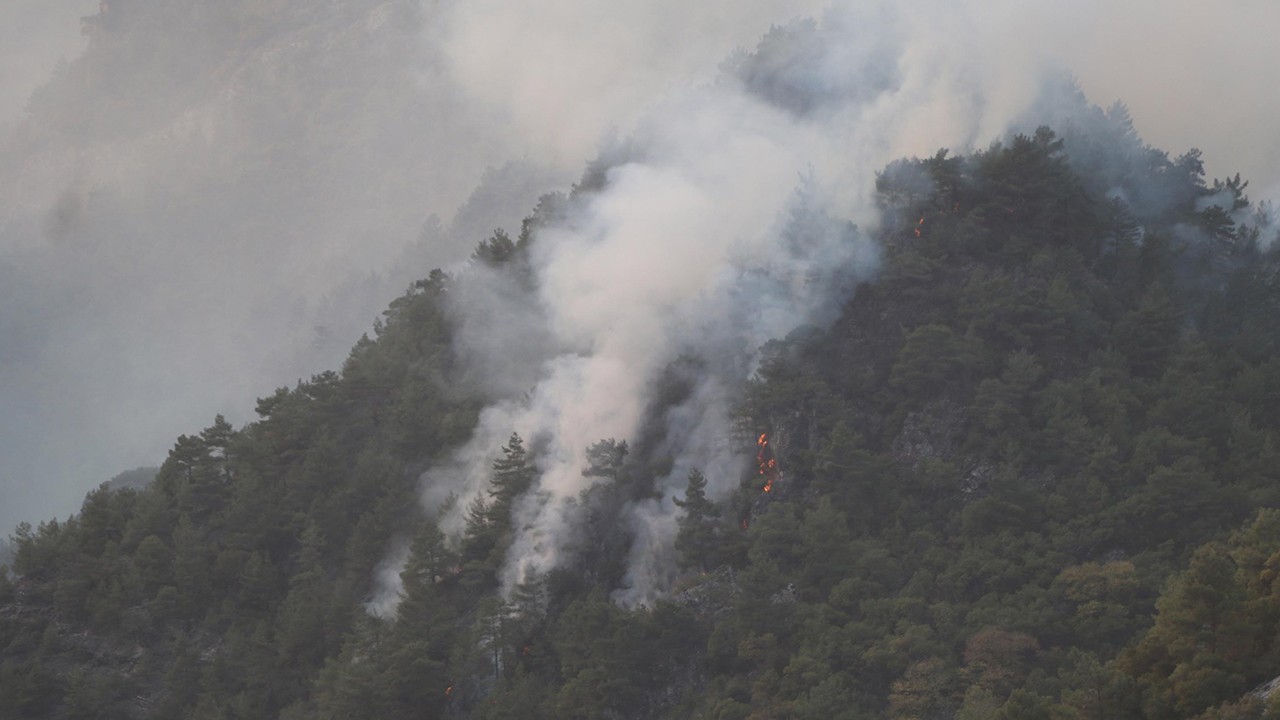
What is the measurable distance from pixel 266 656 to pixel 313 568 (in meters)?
5.63

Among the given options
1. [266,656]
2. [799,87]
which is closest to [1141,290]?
[799,87]

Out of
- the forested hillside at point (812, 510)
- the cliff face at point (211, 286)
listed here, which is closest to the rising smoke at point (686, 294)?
the forested hillside at point (812, 510)

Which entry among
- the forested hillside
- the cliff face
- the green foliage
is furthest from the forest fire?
the cliff face

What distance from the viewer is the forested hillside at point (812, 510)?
67.3m

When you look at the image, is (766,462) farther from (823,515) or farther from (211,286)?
(211,286)

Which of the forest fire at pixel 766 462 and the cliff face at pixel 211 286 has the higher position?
the cliff face at pixel 211 286

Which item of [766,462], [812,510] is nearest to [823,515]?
[812,510]

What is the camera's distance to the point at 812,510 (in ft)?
242

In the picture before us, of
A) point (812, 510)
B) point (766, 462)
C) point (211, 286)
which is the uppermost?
point (211, 286)

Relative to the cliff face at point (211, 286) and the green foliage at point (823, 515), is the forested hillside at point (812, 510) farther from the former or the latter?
the cliff face at point (211, 286)

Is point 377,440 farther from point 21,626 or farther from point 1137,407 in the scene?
point 1137,407

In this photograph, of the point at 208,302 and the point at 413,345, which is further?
the point at 208,302

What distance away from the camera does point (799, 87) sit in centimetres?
10038

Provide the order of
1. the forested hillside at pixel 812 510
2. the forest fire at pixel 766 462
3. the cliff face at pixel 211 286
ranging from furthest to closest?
the cliff face at pixel 211 286 → the forest fire at pixel 766 462 → the forested hillside at pixel 812 510
